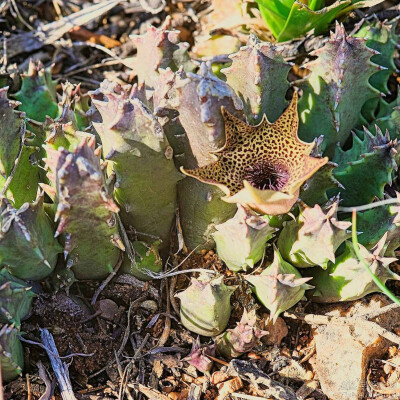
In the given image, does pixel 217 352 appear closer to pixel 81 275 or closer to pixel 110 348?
pixel 110 348

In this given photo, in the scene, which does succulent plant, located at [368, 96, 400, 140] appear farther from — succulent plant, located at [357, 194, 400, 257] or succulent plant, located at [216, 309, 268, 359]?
succulent plant, located at [216, 309, 268, 359]

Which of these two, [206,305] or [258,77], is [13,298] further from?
[258,77]

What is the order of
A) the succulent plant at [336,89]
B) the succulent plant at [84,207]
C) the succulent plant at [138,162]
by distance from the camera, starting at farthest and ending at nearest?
the succulent plant at [336,89] < the succulent plant at [138,162] < the succulent plant at [84,207]

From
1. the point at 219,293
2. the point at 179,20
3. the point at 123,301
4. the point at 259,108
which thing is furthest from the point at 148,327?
the point at 179,20

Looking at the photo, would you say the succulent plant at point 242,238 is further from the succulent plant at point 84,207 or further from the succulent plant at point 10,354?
the succulent plant at point 10,354

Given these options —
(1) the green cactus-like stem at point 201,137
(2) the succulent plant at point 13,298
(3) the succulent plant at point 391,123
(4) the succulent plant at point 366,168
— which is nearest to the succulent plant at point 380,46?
(3) the succulent plant at point 391,123

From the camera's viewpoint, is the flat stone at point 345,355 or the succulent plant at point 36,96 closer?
the flat stone at point 345,355
